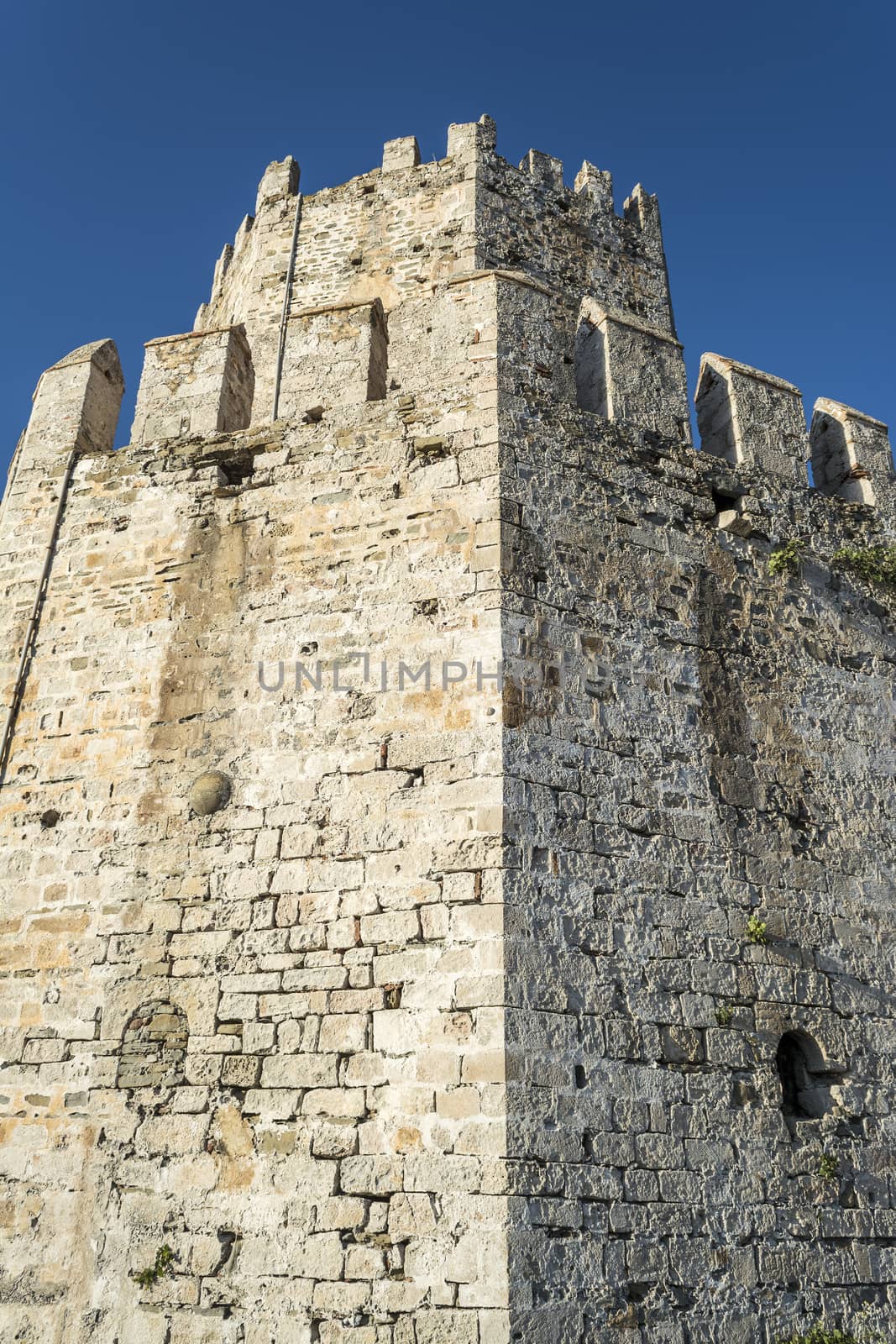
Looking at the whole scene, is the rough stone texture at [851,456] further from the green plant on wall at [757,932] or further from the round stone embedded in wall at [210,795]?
the round stone embedded in wall at [210,795]

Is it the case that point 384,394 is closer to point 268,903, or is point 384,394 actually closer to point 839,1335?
point 268,903

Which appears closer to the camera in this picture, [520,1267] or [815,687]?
[520,1267]

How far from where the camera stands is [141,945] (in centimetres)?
513

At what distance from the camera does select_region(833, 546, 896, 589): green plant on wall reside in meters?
6.62

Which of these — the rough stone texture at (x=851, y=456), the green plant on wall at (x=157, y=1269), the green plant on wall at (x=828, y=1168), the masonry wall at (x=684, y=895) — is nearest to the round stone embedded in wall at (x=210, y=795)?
the masonry wall at (x=684, y=895)

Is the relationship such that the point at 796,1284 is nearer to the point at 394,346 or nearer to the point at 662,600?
the point at 662,600

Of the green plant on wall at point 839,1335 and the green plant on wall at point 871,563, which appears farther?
the green plant on wall at point 871,563

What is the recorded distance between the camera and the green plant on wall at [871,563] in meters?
6.62

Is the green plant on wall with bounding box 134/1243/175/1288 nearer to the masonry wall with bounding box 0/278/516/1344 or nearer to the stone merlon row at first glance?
the masonry wall with bounding box 0/278/516/1344

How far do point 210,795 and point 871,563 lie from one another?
13.8ft

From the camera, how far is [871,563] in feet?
21.8

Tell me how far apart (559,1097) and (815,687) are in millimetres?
2924

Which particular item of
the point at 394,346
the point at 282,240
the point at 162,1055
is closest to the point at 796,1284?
the point at 162,1055

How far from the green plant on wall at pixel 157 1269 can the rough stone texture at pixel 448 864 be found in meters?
0.03
